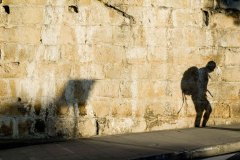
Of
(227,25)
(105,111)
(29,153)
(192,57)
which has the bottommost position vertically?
(29,153)

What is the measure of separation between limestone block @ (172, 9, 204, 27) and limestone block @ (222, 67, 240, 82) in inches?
40.6

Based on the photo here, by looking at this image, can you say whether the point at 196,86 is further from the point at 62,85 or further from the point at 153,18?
the point at 62,85

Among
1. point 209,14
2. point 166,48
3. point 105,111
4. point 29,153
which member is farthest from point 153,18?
point 29,153

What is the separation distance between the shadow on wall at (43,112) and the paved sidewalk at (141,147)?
15.6 inches

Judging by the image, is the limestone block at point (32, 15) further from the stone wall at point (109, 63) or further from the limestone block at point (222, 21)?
the limestone block at point (222, 21)

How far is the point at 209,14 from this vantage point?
8828mm

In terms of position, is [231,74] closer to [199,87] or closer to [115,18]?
[199,87]

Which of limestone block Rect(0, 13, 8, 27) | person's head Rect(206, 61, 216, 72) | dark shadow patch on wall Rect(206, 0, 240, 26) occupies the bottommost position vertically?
person's head Rect(206, 61, 216, 72)

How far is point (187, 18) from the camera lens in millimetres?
8656

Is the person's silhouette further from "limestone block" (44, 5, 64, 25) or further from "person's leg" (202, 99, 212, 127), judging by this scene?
"limestone block" (44, 5, 64, 25)

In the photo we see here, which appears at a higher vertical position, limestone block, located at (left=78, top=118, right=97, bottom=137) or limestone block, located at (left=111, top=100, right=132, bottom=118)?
limestone block, located at (left=111, top=100, right=132, bottom=118)

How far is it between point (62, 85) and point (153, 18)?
205 cm

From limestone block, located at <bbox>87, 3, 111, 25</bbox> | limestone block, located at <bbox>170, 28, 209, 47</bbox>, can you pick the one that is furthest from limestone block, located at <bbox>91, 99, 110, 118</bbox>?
limestone block, located at <bbox>170, 28, 209, 47</bbox>

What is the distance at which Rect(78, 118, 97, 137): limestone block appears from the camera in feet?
26.2
